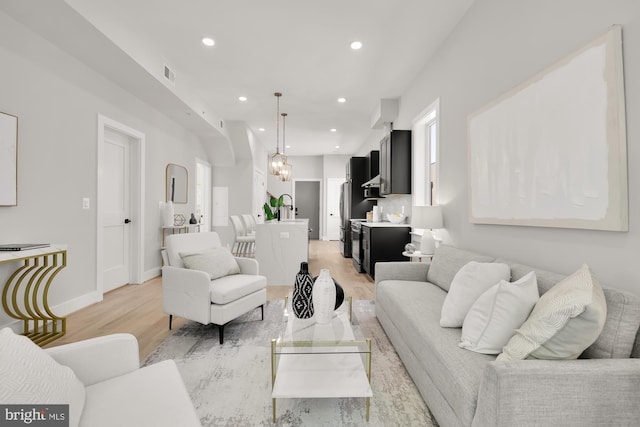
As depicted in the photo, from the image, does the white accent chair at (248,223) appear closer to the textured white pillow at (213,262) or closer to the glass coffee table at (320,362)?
the textured white pillow at (213,262)

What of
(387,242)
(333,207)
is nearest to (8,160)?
(387,242)

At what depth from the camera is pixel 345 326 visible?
183 cm

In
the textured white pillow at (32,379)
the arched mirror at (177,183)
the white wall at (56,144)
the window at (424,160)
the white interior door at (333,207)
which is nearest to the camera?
the textured white pillow at (32,379)

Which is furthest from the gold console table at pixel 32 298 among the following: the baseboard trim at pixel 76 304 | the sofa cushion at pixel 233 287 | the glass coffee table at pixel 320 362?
the glass coffee table at pixel 320 362

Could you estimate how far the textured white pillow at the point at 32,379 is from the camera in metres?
0.79

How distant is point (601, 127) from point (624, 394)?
3.90ft

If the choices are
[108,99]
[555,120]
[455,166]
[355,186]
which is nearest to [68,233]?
[108,99]

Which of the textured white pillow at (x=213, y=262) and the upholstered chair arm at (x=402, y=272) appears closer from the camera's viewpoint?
the textured white pillow at (x=213, y=262)

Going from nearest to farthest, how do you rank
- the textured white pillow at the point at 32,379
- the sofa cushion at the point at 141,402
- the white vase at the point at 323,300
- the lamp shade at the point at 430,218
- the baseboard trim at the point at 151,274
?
the textured white pillow at the point at 32,379, the sofa cushion at the point at 141,402, the white vase at the point at 323,300, the lamp shade at the point at 430,218, the baseboard trim at the point at 151,274

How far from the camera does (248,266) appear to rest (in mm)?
3033

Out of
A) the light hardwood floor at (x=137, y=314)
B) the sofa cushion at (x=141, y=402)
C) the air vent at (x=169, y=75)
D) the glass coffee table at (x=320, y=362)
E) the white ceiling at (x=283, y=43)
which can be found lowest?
the light hardwood floor at (x=137, y=314)

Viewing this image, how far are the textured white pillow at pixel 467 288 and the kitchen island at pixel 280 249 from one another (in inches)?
107

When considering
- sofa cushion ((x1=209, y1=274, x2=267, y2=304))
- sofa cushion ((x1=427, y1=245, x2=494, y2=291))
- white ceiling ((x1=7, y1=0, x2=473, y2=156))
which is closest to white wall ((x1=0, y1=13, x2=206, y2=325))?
white ceiling ((x1=7, y1=0, x2=473, y2=156))

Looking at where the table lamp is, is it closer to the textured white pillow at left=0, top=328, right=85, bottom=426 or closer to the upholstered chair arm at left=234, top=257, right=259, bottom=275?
the upholstered chair arm at left=234, top=257, right=259, bottom=275
